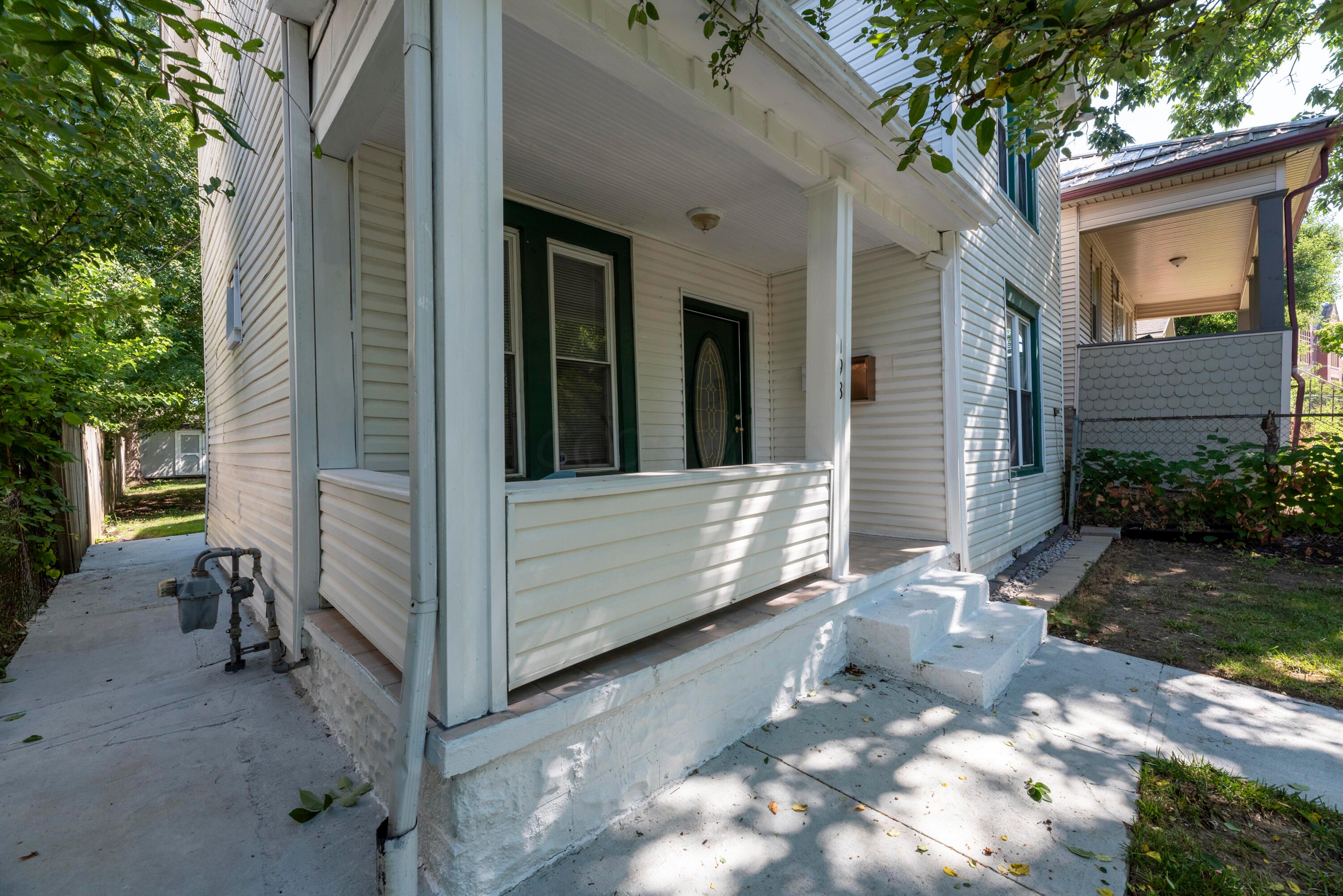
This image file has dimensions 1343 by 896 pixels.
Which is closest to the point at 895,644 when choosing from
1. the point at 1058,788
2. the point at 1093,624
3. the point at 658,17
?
the point at 1058,788

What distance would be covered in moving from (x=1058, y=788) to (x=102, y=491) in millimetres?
11819

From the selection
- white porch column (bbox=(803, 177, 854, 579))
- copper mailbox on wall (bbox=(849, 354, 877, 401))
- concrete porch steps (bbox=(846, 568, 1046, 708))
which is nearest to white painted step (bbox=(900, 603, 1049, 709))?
concrete porch steps (bbox=(846, 568, 1046, 708))

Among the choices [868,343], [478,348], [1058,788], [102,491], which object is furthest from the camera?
[102,491]

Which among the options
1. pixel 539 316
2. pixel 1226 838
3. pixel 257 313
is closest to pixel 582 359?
pixel 539 316

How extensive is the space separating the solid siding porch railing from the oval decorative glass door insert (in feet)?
6.53

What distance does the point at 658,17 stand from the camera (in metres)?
2.27

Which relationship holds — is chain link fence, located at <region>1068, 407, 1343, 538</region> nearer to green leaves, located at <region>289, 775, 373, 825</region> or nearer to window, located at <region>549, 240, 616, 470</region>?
window, located at <region>549, 240, 616, 470</region>

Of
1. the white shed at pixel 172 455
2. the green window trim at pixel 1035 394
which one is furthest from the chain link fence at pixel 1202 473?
the white shed at pixel 172 455

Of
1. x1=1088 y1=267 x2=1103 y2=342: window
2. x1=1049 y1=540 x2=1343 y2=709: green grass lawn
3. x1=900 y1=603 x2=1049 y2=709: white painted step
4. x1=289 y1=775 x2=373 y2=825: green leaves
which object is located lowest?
x1=1049 y1=540 x2=1343 y2=709: green grass lawn

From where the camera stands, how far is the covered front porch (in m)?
1.73

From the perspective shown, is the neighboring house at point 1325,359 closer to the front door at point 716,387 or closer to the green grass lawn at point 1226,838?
the front door at point 716,387

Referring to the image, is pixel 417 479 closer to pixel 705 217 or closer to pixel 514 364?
pixel 514 364

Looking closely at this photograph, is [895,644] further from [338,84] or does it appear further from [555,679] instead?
[338,84]

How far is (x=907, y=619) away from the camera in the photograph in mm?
3213
